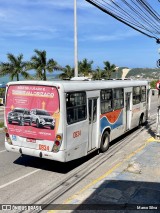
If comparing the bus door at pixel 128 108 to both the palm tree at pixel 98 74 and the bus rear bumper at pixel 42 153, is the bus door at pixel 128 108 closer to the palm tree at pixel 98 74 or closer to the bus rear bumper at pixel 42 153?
the bus rear bumper at pixel 42 153

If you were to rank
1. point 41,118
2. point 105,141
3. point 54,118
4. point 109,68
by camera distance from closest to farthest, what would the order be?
point 54,118
point 41,118
point 105,141
point 109,68

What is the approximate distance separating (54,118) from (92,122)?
208 cm

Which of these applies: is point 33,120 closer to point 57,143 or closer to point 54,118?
point 54,118

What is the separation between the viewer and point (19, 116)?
898cm

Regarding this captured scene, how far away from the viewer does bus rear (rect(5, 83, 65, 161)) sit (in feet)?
27.6

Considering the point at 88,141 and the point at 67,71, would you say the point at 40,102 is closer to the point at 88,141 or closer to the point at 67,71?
the point at 88,141

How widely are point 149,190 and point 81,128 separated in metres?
2.92

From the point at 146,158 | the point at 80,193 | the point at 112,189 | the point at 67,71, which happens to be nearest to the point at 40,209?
the point at 80,193

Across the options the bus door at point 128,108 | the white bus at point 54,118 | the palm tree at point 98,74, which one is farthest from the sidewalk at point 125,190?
the palm tree at point 98,74

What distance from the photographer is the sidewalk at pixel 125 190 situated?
6.47 meters

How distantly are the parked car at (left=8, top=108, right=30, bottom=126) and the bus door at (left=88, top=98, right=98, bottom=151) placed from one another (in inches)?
86.5

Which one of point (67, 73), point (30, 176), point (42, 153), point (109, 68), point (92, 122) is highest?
point (109, 68)

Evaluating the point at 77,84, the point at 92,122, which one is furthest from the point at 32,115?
the point at 92,122

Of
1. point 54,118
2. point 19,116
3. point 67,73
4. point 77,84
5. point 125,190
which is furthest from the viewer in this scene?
point 67,73
